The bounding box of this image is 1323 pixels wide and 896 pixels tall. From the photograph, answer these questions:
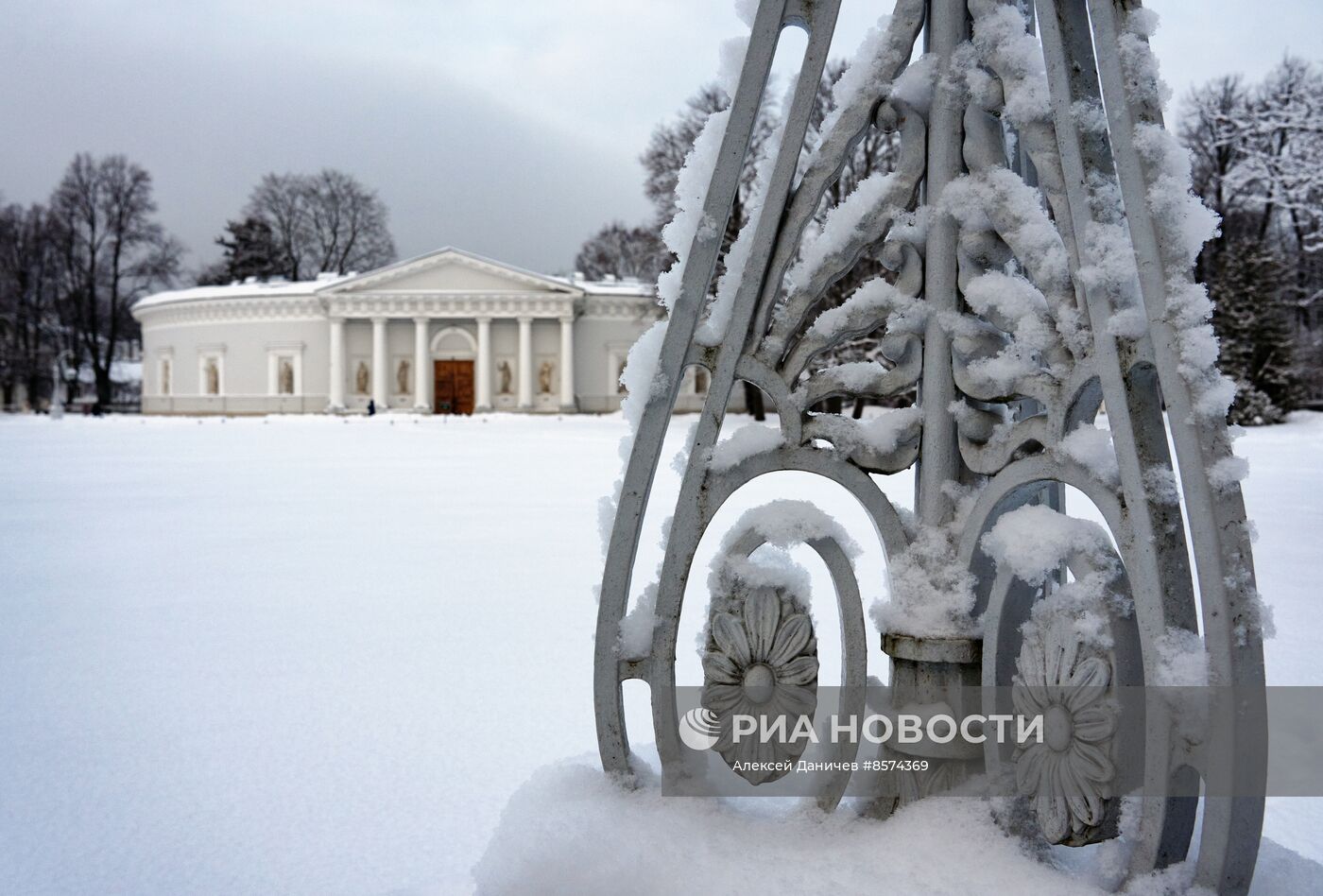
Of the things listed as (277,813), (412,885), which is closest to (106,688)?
(277,813)

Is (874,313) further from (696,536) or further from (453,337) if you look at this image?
(453,337)

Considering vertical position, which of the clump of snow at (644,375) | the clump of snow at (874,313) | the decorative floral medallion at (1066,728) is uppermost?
the clump of snow at (874,313)

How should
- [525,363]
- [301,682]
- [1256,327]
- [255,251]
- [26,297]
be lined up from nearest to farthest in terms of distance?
[301,682], [1256,327], [525,363], [26,297], [255,251]

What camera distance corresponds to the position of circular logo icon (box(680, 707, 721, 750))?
1357 mm

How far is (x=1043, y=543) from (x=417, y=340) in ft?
128

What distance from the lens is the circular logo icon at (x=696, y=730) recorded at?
1357mm

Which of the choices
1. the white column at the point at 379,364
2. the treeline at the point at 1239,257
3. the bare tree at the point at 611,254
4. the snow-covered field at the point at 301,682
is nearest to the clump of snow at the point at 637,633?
the snow-covered field at the point at 301,682

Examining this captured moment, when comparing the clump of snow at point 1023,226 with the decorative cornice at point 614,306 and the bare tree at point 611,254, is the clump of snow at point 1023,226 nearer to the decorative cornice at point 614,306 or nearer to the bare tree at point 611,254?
the decorative cornice at point 614,306

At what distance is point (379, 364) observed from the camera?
38406mm

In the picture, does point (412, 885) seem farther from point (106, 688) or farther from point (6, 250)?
point (6, 250)

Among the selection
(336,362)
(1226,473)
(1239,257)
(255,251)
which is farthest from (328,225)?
(1226,473)

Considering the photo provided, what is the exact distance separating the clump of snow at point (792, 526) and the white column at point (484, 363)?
37833 mm

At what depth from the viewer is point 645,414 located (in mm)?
1313

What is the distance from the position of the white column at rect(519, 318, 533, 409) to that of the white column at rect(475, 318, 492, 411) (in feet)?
4.24
